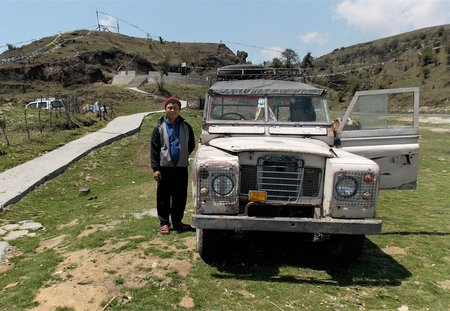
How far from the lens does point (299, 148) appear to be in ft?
15.5

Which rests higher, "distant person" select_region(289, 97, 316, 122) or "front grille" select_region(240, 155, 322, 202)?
"distant person" select_region(289, 97, 316, 122)

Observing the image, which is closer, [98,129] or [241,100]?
[241,100]

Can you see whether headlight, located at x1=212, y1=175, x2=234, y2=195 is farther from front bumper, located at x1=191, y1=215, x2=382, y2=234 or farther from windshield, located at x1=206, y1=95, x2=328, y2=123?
windshield, located at x1=206, y1=95, x2=328, y2=123

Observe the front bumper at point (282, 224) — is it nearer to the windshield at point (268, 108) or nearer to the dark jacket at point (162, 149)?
the dark jacket at point (162, 149)

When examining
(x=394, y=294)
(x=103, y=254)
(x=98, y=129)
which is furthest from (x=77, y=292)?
(x=98, y=129)

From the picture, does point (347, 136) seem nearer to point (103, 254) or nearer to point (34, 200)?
point (103, 254)

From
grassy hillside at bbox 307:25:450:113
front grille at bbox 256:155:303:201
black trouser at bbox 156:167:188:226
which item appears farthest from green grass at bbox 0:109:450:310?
grassy hillside at bbox 307:25:450:113

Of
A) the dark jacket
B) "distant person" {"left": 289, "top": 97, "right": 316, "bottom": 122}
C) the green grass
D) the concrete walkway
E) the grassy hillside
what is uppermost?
the grassy hillside

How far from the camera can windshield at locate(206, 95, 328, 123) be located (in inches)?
239

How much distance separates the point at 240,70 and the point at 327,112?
3153 millimetres

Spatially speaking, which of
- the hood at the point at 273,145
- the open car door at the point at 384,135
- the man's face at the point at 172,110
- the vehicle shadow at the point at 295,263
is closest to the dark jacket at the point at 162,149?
the man's face at the point at 172,110

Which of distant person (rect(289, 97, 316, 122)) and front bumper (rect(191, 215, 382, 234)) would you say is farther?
distant person (rect(289, 97, 316, 122))

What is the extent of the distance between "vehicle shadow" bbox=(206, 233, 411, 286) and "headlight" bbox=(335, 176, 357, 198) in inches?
36.6

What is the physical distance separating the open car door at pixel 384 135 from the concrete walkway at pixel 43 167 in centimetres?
599
